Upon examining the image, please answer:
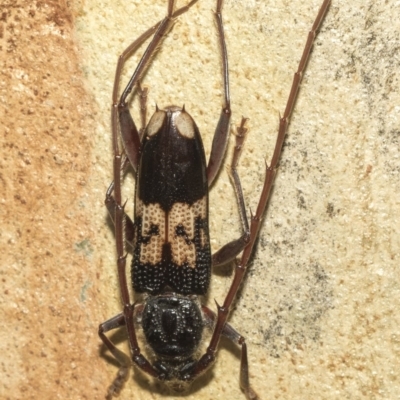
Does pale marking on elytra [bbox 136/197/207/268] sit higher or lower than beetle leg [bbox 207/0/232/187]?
lower

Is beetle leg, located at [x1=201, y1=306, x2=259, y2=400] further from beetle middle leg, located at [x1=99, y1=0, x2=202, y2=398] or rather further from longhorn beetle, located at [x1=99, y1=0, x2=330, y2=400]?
beetle middle leg, located at [x1=99, y1=0, x2=202, y2=398]

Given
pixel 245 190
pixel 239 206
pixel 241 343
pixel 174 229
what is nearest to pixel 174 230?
pixel 174 229

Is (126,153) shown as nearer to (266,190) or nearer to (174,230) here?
(174,230)

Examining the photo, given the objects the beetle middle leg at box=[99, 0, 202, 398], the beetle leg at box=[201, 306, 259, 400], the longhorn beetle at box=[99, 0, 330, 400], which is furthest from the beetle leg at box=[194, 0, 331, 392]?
the beetle middle leg at box=[99, 0, 202, 398]

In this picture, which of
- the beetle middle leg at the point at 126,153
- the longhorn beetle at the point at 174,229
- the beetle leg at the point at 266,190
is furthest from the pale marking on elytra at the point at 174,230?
the beetle leg at the point at 266,190

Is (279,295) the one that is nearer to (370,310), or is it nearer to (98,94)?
(370,310)

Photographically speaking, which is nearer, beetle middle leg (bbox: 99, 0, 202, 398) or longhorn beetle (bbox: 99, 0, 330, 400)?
beetle middle leg (bbox: 99, 0, 202, 398)
